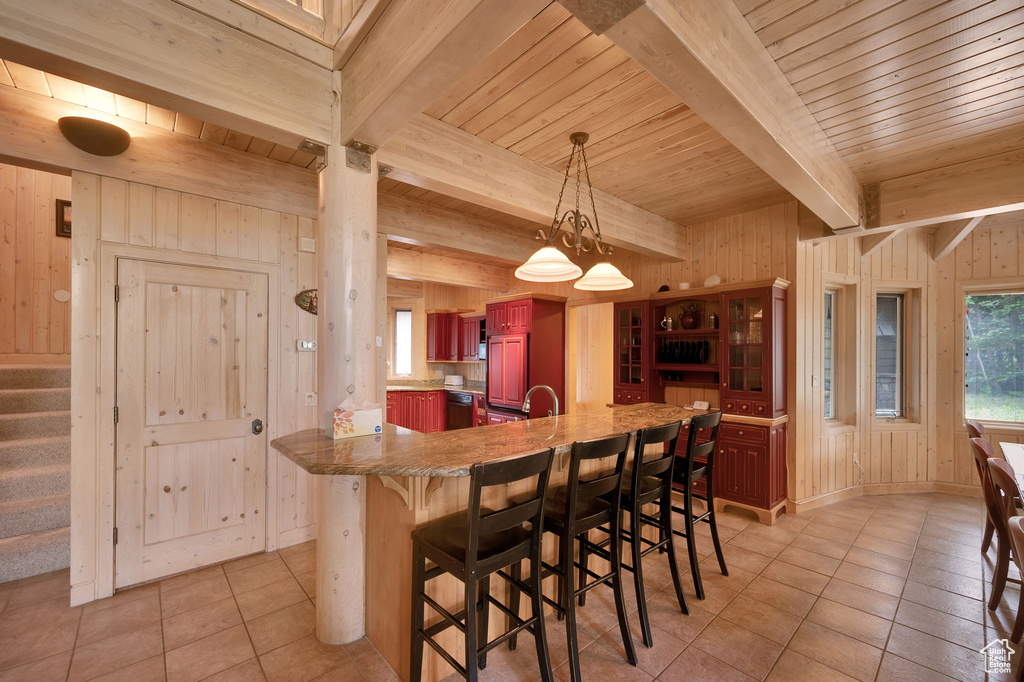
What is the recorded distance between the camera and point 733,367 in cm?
415

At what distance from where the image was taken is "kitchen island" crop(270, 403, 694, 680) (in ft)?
6.23

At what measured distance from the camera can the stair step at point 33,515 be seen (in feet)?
9.14

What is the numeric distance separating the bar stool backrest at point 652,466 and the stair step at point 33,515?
3687 mm

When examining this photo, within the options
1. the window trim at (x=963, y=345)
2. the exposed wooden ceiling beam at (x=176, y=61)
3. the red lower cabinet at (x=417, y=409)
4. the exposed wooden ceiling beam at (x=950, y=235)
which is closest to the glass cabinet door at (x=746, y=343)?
the exposed wooden ceiling beam at (x=950, y=235)

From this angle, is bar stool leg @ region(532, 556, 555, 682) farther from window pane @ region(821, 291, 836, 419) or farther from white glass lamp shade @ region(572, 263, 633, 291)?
window pane @ region(821, 291, 836, 419)

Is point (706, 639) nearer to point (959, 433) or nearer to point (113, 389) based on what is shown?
point (113, 389)

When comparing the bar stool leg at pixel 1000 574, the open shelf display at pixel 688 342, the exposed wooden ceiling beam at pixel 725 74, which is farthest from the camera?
the open shelf display at pixel 688 342

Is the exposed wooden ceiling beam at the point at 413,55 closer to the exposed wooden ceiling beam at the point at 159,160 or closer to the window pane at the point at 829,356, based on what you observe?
the exposed wooden ceiling beam at the point at 159,160

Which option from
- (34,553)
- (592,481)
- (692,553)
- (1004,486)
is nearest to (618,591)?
(592,481)

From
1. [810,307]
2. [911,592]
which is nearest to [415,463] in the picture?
[911,592]

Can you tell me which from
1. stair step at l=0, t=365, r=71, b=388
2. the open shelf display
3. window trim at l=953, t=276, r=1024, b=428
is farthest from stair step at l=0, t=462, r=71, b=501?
window trim at l=953, t=276, r=1024, b=428

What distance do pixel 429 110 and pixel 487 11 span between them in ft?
4.30

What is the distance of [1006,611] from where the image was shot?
2.53 m

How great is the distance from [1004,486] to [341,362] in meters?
3.36
